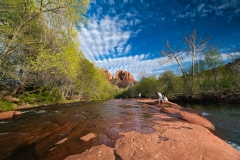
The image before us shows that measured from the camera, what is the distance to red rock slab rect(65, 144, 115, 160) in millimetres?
3455

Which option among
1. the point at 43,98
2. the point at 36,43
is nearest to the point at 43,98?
the point at 43,98

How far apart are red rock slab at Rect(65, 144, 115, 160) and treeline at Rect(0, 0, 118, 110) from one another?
31.4ft

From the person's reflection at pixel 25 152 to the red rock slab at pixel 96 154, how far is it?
51.3 inches

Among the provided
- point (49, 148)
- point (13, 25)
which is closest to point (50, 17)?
point (13, 25)

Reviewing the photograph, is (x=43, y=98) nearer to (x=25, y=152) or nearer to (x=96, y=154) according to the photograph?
(x=25, y=152)

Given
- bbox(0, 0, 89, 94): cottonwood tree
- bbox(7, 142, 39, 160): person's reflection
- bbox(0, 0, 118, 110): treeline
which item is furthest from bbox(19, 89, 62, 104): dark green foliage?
bbox(7, 142, 39, 160): person's reflection

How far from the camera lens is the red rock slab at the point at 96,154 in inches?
136

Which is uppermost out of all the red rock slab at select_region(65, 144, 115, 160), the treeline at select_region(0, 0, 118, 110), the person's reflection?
the treeline at select_region(0, 0, 118, 110)

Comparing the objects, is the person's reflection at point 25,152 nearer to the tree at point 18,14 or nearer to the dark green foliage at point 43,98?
the tree at point 18,14

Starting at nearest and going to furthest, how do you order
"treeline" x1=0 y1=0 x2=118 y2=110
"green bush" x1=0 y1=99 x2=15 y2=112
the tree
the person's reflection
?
the person's reflection
the tree
"treeline" x1=0 y1=0 x2=118 y2=110
"green bush" x1=0 y1=99 x2=15 y2=112

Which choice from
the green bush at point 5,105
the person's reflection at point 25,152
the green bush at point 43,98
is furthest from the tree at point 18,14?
the green bush at point 43,98

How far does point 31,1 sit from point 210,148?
1550 cm

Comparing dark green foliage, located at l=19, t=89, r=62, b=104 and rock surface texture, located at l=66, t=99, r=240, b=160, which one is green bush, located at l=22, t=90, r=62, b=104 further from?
rock surface texture, located at l=66, t=99, r=240, b=160

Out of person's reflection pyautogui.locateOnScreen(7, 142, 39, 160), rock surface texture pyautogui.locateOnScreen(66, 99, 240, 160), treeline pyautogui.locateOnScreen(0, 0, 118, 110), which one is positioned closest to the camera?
rock surface texture pyautogui.locateOnScreen(66, 99, 240, 160)
